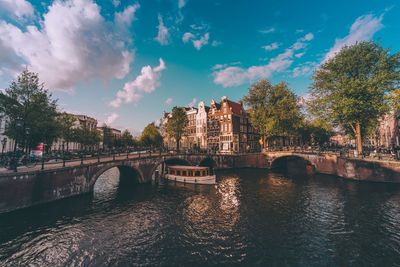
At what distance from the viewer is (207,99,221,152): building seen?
2795 inches

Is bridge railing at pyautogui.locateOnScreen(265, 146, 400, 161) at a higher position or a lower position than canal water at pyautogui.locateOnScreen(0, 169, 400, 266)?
higher

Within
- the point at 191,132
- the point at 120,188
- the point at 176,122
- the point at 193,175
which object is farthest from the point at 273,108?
the point at 120,188

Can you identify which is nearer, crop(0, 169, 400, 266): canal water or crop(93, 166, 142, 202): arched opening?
crop(0, 169, 400, 266): canal water

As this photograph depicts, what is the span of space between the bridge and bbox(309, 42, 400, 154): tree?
6.24 m

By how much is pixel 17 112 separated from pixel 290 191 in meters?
43.8

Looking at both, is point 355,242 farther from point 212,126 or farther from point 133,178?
point 212,126

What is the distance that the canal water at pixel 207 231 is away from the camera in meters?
11.1

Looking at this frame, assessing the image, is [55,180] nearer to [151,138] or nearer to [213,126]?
[213,126]

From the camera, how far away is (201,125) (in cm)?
7638

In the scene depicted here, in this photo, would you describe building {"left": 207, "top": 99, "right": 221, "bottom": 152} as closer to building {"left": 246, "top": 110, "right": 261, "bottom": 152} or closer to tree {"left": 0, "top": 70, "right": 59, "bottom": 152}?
building {"left": 246, "top": 110, "right": 261, "bottom": 152}

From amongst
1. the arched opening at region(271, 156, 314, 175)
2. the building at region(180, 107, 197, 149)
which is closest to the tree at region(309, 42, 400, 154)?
the arched opening at region(271, 156, 314, 175)

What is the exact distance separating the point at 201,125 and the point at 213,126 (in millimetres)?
6335

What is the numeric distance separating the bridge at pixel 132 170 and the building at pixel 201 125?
20.2m

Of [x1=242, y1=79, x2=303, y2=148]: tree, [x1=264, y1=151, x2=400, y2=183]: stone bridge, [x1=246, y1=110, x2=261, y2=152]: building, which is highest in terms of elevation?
[x1=242, y1=79, x2=303, y2=148]: tree
